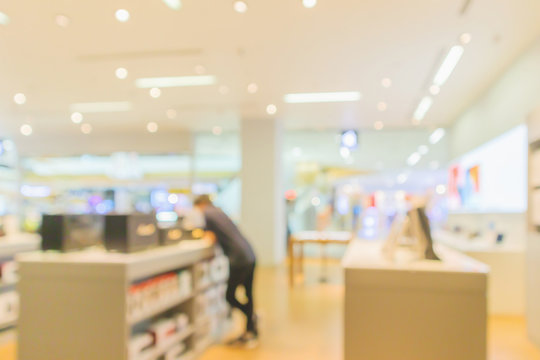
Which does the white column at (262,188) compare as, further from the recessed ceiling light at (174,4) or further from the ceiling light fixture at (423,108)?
the recessed ceiling light at (174,4)

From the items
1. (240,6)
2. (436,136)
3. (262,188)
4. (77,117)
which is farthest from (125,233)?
(436,136)

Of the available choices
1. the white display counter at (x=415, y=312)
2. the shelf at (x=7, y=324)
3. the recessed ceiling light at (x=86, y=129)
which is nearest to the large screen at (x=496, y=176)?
the white display counter at (x=415, y=312)

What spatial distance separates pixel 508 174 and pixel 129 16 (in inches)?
223

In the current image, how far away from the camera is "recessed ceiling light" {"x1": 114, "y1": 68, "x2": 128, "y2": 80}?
22.5ft

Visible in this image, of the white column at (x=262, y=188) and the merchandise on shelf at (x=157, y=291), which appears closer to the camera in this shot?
the merchandise on shelf at (x=157, y=291)

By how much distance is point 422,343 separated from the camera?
2811mm

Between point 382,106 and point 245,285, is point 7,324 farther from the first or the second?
point 382,106

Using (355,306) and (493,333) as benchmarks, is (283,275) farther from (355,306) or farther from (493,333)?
(355,306)

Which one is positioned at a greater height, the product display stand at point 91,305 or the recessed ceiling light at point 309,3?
the recessed ceiling light at point 309,3

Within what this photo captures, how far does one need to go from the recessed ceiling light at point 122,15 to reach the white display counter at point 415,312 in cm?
362

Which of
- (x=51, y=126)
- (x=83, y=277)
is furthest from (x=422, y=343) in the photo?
(x=51, y=126)

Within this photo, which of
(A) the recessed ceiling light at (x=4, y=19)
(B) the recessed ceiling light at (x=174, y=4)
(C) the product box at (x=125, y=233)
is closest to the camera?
(C) the product box at (x=125, y=233)

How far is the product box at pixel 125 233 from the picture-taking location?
3422mm

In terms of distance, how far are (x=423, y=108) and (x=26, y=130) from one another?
32.8 ft
